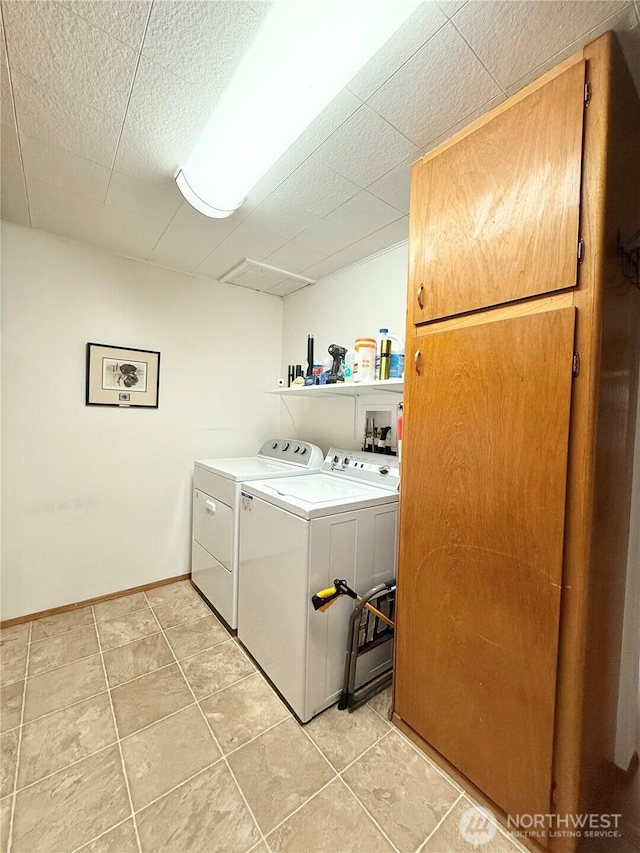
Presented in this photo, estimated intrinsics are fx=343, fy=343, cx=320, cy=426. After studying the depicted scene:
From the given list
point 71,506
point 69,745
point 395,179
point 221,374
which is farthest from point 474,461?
point 71,506

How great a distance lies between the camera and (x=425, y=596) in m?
1.28

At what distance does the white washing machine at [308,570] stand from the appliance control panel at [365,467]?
0.01 metres

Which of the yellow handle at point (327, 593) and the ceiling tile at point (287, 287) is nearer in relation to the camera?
the yellow handle at point (327, 593)

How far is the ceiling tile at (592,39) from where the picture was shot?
2.97 feet

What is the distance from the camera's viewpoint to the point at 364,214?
1.83m

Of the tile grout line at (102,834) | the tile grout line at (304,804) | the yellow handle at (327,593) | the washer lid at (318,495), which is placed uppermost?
the washer lid at (318,495)

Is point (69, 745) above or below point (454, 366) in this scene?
below

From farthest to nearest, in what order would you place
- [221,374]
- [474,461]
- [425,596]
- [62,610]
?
1. [221,374]
2. [62,610]
3. [425,596]
4. [474,461]

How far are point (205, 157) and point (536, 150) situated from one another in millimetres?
1177

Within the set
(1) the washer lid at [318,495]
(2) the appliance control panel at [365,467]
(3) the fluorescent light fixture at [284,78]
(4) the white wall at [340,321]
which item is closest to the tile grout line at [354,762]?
Answer: (1) the washer lid at [318,495]

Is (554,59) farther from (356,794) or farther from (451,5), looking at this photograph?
(356,794)

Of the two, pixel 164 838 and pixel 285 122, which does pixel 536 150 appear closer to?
pixel 285 122

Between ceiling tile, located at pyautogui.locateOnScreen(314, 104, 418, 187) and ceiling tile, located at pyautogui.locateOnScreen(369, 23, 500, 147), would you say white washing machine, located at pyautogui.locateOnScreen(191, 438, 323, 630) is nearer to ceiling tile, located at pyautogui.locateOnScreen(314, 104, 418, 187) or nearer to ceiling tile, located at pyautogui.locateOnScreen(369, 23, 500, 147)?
ceiling tile, located at pyautogui.locateOnScreen(314, 104, 418, 187)

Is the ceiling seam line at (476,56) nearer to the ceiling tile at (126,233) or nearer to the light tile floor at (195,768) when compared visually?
the ceiling tile at (126,233)
